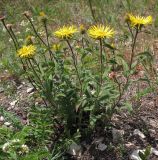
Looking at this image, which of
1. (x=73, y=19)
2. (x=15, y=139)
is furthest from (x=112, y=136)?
(x=73, y=19)

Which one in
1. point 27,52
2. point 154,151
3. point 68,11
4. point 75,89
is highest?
point 27,52

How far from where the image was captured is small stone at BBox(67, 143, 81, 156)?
10.4ft

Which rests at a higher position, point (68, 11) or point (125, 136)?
point (68, 11)

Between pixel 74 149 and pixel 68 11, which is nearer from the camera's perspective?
pixel 74 149

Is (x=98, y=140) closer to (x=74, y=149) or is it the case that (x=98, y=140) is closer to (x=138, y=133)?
(x=74, y=149)

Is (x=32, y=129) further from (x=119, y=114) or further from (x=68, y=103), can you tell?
(x=119, y=114)

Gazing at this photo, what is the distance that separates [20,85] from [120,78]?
99 centimetres

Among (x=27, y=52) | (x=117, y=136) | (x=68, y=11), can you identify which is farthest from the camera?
(x=68, y=11)

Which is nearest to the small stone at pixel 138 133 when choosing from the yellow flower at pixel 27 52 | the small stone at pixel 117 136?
the small stone at pixel 117 136

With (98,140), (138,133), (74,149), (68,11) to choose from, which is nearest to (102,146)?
(98,140)

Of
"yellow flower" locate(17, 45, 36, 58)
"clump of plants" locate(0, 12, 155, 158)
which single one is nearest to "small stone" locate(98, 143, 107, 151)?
"clump of plants" locate(0, 12, 155, 158)

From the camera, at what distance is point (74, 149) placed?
3.18 meters

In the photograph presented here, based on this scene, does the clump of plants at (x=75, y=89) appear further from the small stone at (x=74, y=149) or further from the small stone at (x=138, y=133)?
the small stone at (x=138, y=133)

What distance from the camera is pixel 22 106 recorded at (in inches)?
151
